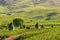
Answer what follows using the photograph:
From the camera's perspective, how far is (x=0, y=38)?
158 feet

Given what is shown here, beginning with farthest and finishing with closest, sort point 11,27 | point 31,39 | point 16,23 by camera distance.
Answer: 1. point 16,23
2. point 11,27
3. point 31,39

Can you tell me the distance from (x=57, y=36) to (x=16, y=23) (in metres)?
65.6

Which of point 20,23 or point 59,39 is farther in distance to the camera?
point 20,23

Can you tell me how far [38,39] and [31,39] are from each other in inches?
67.4

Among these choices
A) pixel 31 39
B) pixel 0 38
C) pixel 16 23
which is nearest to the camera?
pixel 31 39

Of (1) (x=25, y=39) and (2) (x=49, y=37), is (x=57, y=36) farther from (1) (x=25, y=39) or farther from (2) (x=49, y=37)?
(1) (x=25, y=39)

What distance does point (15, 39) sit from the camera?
4094 cm

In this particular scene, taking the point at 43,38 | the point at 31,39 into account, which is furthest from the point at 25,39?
the point at 43,38

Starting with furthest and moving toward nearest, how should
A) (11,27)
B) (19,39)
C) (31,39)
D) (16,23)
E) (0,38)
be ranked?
(16,23) → (11,27) → (0,38) → (19,39) → (31,39)

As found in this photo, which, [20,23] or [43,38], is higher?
[43,38]

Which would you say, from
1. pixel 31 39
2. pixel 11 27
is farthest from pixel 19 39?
pixel 11 27

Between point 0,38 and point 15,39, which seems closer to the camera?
point 15,39

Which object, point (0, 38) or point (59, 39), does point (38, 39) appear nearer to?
point (59, 39)

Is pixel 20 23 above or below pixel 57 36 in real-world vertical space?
below
